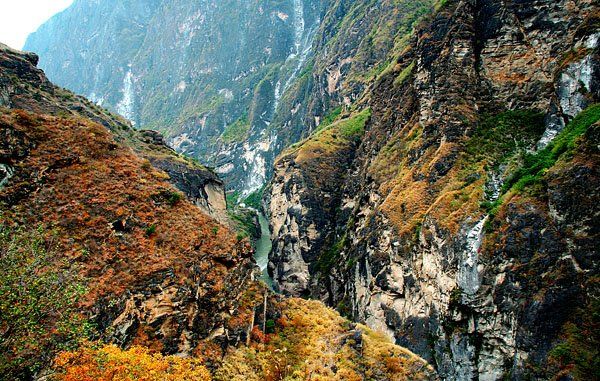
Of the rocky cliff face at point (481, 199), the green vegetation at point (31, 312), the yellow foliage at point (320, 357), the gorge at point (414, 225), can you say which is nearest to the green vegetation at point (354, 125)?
the gorge at point (414, 225)

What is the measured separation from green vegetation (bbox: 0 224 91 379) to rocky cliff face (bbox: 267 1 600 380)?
1691 inches

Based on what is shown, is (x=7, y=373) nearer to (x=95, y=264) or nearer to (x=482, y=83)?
(x=95, y=264)

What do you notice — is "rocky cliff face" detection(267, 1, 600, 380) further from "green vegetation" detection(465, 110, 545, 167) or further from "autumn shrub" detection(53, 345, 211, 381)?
"autumn shrub" detection(53, 345, 211, 381)

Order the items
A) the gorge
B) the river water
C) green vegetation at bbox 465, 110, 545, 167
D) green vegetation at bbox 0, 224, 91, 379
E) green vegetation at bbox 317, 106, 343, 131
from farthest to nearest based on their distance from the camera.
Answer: green vegetation at bbox 317, 106, 343, 131, the river water, green vegetation at bbox 465, 110, 545, 167, the gorge, green vegetation at bbox 0, 224, 91, 379

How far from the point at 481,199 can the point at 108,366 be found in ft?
172

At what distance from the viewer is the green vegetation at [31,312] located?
17359 millimetres

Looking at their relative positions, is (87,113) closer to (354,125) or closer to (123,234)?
(123,234)

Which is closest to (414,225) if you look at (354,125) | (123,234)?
(123,234)

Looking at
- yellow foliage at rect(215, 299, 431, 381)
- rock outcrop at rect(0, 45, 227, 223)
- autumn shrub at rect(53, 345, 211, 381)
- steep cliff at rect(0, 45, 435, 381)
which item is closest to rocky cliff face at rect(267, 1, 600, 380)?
yellow foliage at rect(215, 299, 431, 381)

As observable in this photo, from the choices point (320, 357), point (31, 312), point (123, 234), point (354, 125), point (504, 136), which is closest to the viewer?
point (31, 312)

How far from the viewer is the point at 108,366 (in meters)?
19.3

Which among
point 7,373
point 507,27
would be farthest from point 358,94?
point 7,373

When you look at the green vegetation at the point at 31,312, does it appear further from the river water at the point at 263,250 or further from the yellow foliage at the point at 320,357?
the river water at the point at 263,250

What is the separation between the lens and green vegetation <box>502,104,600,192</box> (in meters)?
48.6
